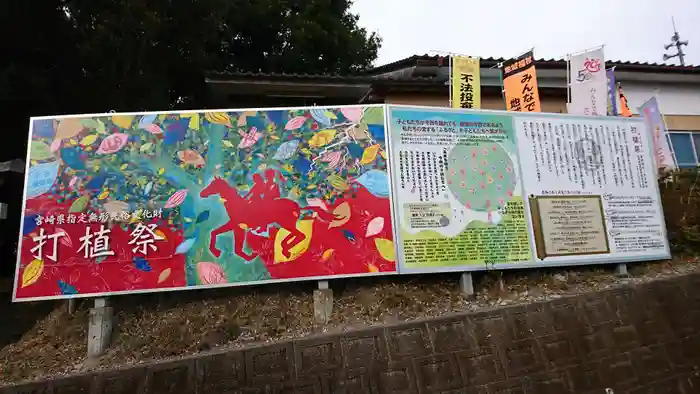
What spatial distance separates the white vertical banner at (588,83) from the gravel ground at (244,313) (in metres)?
3.22

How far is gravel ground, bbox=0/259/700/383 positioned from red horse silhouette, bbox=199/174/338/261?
73 cm

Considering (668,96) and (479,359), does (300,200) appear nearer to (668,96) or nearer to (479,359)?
(479,359)

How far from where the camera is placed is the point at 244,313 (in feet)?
17.4

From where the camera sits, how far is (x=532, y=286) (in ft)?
19.3

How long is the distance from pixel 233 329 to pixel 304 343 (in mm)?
973

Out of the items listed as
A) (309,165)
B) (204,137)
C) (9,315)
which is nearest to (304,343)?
(309,165)

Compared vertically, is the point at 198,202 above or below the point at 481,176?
below

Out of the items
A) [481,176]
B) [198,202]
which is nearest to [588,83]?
[481,176]

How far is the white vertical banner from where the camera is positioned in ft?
25.3

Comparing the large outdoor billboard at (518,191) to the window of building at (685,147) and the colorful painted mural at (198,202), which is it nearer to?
the colorful painted mural at (198,202)

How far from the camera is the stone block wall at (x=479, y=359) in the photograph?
14.3 ft

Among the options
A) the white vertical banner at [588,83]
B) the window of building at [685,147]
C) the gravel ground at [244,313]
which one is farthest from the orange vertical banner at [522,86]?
the window of building at [685,147]

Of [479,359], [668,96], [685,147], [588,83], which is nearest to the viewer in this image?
[479,359]

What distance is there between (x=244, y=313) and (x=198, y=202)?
1.46m
